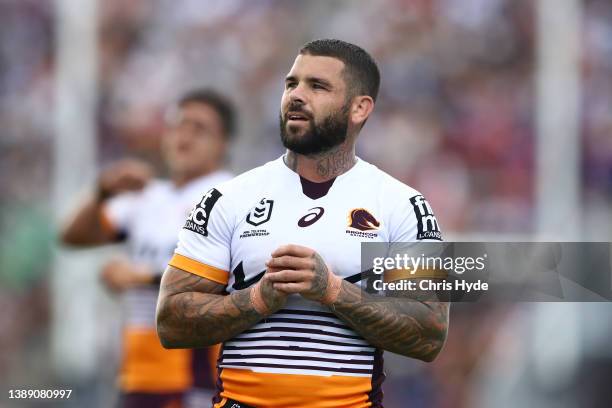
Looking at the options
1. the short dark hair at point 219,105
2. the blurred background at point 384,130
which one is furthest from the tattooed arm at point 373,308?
the blurred background at point 384,130

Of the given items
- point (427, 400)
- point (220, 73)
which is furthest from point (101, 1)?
point (427, 400)

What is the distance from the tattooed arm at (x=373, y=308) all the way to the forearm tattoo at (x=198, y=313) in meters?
0.27

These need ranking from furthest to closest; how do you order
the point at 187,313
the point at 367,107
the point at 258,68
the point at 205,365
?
1. the point at 258,68
2. the point at 205,365
3. the point at 367,107
4. the point at 187,313

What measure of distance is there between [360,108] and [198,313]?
108cm

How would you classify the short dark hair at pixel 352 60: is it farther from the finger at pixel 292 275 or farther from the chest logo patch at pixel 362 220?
the finger at pixel 292 275

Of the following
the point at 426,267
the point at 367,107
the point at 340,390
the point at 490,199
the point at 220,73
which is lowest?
the point at 340,390

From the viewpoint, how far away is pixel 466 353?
1288cm

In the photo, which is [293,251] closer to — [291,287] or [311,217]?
[291,287]

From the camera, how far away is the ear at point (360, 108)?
15.6 ft

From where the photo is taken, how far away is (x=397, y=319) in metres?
4.49

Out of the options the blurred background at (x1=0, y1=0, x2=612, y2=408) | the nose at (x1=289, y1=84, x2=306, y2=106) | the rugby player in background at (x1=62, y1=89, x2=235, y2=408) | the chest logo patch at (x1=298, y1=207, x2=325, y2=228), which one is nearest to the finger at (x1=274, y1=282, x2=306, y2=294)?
the chest logo patch at (x1=298, y1=207, x2=325, y2=228)

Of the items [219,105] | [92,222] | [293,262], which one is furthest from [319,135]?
[92,222]

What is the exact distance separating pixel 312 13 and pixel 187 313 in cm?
1017

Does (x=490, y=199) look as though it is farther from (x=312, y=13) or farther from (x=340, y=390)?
(x=340, y=390)
